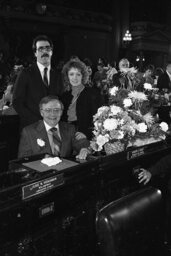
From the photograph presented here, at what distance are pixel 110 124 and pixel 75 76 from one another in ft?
3.97

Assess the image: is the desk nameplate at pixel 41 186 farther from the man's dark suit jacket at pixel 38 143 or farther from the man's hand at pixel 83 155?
the man's dark suit jacket at pixel 38 143

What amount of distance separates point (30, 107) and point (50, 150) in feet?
2.89

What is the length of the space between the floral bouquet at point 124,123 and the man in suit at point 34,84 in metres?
0.87

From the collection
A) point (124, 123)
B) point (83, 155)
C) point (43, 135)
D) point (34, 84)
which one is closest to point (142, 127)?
point (124, 123)

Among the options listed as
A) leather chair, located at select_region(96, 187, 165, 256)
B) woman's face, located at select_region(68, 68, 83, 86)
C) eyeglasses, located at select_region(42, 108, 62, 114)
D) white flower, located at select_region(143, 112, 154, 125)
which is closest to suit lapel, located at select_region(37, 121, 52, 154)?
eyeglasses, located at select_region(42, 108, 62, 114)

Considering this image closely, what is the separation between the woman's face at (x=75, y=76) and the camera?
11.2 feet

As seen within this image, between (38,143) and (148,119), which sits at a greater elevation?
(148,119)

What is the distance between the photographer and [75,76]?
343 centimetres

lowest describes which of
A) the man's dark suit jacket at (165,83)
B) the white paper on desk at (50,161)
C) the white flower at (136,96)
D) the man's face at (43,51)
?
the white paper on desk at (50,161)

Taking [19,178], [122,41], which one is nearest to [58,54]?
[122,41]

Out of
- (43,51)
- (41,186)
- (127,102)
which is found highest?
(43,51)

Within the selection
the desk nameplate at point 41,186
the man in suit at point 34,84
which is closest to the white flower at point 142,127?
the desk nameplate at point 41,186

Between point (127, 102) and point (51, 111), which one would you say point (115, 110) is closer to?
point (127, 102)

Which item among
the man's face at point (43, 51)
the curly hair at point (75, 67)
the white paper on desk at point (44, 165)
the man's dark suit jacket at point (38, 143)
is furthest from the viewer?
the curly hair at point (75, 67)
